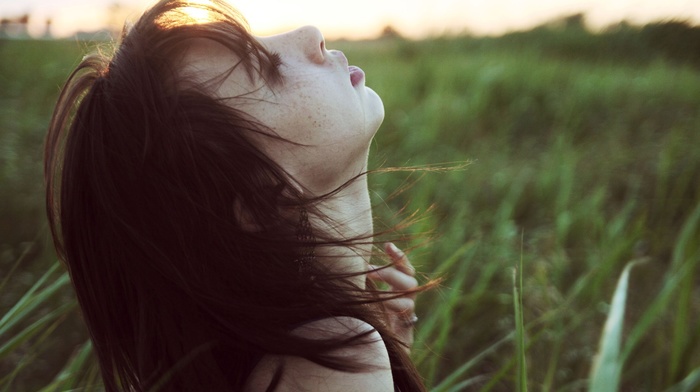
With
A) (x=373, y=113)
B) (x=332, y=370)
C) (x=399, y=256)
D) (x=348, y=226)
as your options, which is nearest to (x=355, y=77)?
(x=373, y=113)

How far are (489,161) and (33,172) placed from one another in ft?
5.95

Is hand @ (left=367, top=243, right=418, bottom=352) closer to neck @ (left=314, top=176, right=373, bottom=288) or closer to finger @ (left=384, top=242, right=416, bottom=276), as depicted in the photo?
finger @ (left=384, top=242, right=416, bottom=276)

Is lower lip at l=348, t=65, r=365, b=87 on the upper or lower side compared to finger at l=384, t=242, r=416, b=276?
upper

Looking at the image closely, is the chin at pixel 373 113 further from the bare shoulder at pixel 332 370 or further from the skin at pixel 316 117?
the bare shoulder at pixel 332 370

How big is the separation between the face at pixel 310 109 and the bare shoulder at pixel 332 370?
24cm

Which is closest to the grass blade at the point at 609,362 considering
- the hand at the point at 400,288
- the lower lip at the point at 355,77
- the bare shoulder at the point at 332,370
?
the bare shoulder at the point at 332,370

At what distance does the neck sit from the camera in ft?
3.09

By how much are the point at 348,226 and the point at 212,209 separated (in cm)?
23

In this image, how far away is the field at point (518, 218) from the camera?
118 centimetres

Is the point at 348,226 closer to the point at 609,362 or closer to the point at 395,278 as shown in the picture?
the point at 395,278

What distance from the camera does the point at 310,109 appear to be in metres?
0.91

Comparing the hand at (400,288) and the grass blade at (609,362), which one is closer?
the grass blade at (609,362)

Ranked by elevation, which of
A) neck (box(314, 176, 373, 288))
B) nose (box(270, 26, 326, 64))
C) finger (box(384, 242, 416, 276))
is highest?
nose (box(270, 26, 326, 64))

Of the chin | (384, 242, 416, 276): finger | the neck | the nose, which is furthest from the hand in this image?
the nose
